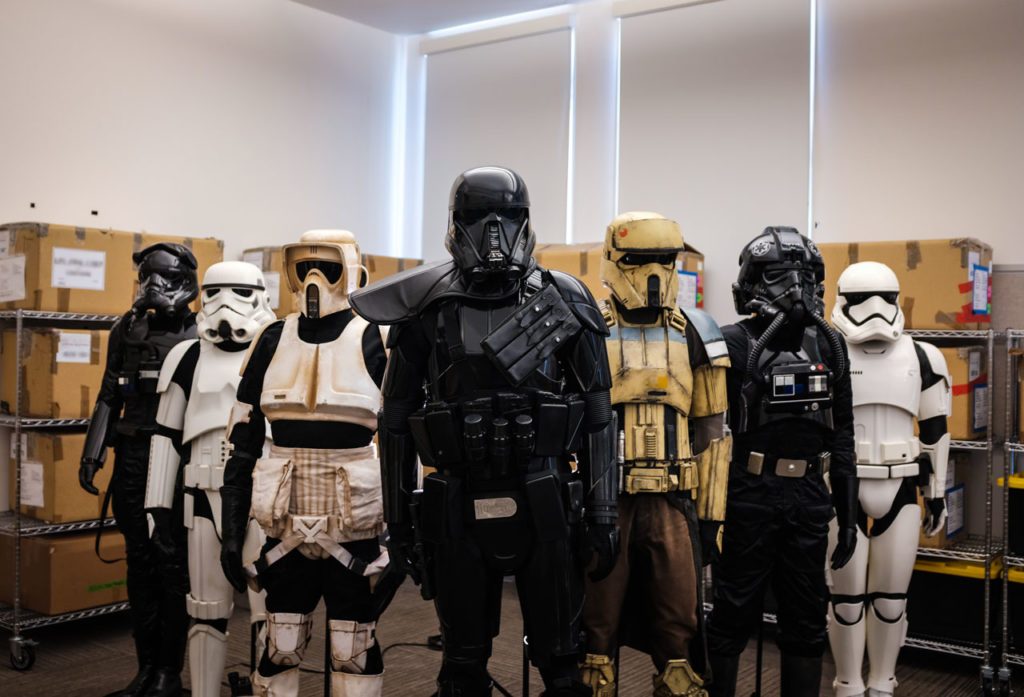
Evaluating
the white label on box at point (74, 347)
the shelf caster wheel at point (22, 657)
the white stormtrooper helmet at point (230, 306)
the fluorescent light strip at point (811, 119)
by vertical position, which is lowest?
the shelf caster wheel at point (22, 657)

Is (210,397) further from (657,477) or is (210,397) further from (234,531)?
(657,477)

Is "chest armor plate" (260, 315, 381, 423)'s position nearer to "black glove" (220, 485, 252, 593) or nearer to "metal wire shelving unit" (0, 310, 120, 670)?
"black glove" (220, 485, 252, 593)

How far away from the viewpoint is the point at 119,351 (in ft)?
14.1

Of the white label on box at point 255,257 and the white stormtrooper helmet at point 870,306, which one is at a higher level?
the white label on box at point 255,257

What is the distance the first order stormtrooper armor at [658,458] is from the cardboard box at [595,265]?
2371 mm

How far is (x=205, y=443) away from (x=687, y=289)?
3034 millimetres

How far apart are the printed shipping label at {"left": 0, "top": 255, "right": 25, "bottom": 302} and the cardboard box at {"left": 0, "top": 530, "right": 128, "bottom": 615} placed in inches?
49.6

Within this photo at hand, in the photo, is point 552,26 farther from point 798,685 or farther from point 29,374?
point 798,685

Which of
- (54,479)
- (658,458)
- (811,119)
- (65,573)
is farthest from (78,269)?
(811,119)

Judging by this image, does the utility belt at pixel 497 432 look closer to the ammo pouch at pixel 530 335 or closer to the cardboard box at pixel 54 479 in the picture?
the ammo pouch at pixel 530 335

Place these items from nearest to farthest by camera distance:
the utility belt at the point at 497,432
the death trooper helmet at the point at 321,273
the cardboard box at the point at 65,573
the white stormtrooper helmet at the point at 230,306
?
the utility belt at the point at 497,432 < the death trooper helmet at the point at 321,273 < the white stormtrooper helmet at the point at 230,306 < the cardboard box at the point at 65,573

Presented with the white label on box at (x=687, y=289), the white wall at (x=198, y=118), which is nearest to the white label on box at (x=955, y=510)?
the white label on box at (x=687, y=289)

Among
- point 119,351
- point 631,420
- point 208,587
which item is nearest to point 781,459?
point 631,420

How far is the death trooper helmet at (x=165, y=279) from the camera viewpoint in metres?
4.25
